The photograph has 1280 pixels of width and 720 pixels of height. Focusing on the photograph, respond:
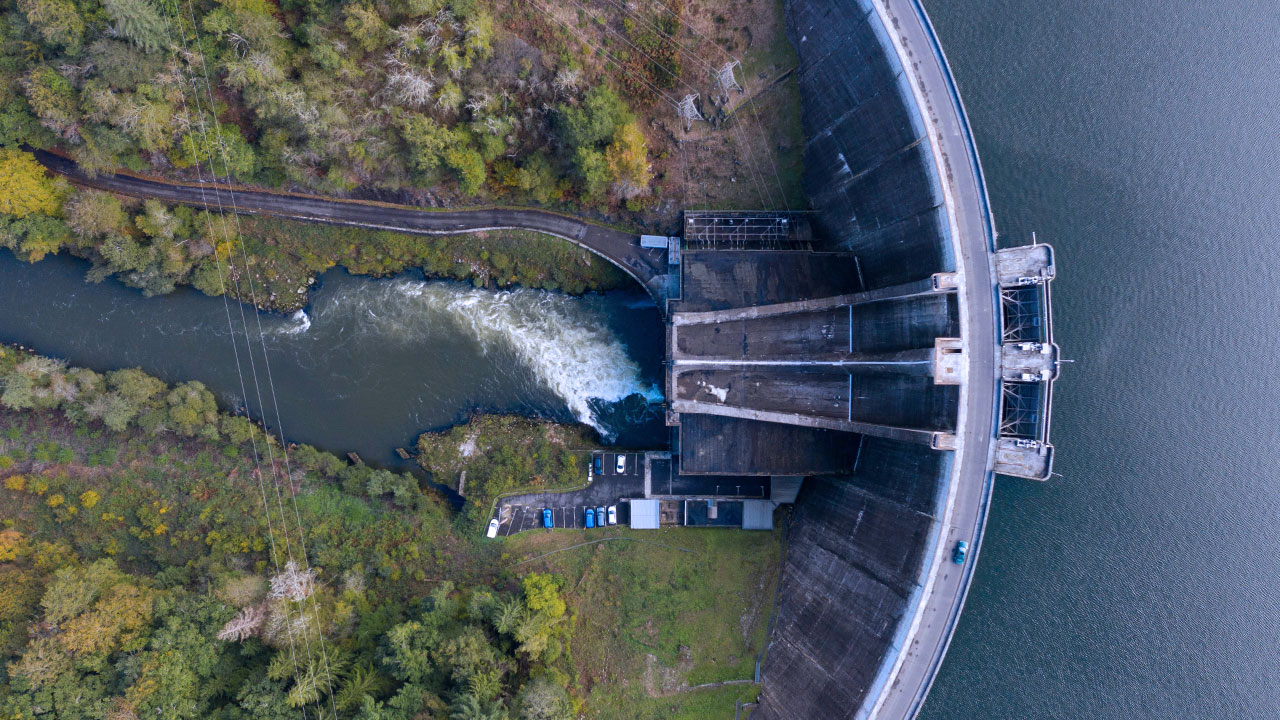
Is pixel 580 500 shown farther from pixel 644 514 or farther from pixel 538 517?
pixel 644 514

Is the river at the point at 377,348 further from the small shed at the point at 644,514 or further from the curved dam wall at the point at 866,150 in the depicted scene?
the curved dam wall at the point at 866,150

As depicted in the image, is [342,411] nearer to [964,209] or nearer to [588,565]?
[588,565]

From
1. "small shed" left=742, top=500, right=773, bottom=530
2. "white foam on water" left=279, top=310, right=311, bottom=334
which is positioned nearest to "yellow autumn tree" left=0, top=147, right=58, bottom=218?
"white foam on water" left=279, top=310, right=311, bottom=334

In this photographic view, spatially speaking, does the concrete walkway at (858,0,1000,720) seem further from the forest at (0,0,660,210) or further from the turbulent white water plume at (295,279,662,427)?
the turbulent white water plume at (295,279,662,427)

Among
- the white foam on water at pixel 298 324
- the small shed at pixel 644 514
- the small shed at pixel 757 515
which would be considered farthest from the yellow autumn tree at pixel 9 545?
the small shed at pixel 757 515

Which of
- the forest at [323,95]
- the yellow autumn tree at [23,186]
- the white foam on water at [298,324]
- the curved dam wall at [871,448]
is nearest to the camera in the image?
the forest at [323,95]

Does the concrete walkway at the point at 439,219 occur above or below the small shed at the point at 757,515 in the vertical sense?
above

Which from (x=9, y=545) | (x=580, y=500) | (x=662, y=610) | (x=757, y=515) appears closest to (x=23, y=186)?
(x=9, y=545)

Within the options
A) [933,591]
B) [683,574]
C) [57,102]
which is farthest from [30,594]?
[933,591]
